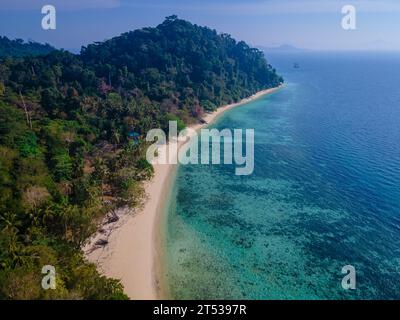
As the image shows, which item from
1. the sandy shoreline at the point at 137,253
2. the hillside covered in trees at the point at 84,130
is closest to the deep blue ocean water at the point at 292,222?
the sandy shoreline at the point at 137,253

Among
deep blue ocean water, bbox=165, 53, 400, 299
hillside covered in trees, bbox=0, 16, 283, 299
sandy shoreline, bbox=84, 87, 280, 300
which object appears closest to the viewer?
hillside covered in trees, bbox=0, 16, 283, 299

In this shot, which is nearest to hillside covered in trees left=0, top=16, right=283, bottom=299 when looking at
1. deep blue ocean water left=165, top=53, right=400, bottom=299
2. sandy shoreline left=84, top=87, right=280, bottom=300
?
sandy shoreline left=84, top=87, right=280, bottom=300

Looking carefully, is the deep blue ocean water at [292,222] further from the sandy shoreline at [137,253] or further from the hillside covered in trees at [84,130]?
the hillside covered in trees at [84,130]

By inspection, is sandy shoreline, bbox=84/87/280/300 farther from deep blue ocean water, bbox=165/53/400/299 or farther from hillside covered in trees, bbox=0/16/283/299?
hillside covered in trees, bbox=0/16/283/299

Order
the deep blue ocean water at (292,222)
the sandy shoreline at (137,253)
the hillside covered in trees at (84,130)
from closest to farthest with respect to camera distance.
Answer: the hillside covered in trees at (84,130) < the sandy shoreline at (137,253) < the deep blue ocean water at (292,222)

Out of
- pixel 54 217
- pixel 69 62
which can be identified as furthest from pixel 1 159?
pixel 69 62

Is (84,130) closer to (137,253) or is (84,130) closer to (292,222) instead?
(137,253)

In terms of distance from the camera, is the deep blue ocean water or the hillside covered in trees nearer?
the hillside covered in trees
